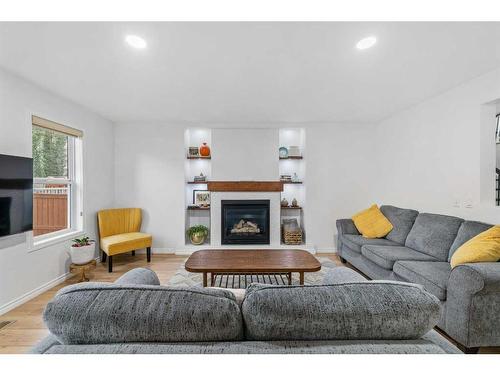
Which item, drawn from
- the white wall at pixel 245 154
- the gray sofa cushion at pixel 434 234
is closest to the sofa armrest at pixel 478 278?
the gray sofa cushion at pixel 434 234

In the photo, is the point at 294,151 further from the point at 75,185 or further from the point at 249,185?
the point at 75,185

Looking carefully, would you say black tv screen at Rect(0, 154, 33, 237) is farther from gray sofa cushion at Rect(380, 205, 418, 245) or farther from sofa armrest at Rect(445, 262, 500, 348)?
gray sofa cushion at Rect(380, 205, 418, 245)

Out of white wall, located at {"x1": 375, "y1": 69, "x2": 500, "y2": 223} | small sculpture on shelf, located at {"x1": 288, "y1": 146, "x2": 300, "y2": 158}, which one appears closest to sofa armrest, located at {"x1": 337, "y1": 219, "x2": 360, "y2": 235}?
white wall, located at {"x1": 375, "y1": 69, "x2": 500, "y2": 223}

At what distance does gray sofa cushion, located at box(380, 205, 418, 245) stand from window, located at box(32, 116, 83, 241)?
4.54 meters

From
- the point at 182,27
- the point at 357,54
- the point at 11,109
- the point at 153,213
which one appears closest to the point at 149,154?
the point at 153,213

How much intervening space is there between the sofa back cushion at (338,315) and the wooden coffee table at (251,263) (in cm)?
167

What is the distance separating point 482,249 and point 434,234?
0.76 m

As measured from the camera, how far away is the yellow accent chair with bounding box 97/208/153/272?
3.57 meters

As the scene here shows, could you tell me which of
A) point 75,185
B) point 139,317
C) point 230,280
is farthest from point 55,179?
point 139,317

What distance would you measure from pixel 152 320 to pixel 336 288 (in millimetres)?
678

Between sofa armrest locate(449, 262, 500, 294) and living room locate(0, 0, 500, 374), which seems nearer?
living room locate(0, 0, 500, 374)

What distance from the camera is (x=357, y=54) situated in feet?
6.98

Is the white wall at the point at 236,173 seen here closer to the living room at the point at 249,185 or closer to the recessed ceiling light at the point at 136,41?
the living room at the point at 249,185

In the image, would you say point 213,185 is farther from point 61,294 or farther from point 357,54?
point 61,294
